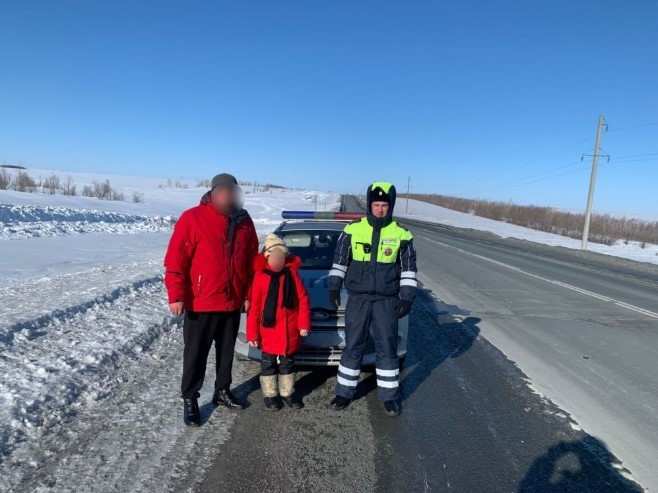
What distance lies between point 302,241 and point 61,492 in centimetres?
383

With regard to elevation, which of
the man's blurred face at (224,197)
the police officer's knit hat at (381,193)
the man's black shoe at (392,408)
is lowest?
the man's black shoe at (392,408)

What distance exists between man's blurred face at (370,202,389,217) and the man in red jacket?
108 centimetres

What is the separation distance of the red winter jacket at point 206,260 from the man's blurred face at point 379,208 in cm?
111

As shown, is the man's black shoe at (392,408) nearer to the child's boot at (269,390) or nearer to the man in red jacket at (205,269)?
the child's boot at (269,390)

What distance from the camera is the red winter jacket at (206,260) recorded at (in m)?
3.39

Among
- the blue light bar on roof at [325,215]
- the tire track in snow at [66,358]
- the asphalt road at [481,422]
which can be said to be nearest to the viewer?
the asphalt road at [481,422]

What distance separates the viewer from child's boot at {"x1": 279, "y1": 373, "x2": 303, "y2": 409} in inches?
154

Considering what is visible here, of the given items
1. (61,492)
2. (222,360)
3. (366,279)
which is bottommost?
(61,492)

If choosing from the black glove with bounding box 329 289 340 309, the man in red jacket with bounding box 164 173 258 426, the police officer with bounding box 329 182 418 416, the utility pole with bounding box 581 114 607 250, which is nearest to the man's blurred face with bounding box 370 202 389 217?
the police officer with bounding box 329 182 418 416

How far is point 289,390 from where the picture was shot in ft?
12.9

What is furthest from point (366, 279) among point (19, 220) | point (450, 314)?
point (19, 220)

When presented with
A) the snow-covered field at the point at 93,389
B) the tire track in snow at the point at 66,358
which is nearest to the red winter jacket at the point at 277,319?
the snow-covered field at the point at 93,389

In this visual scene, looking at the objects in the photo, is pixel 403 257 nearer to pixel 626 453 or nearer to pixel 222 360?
pixel 222 360

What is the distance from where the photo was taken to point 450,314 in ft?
24.0
